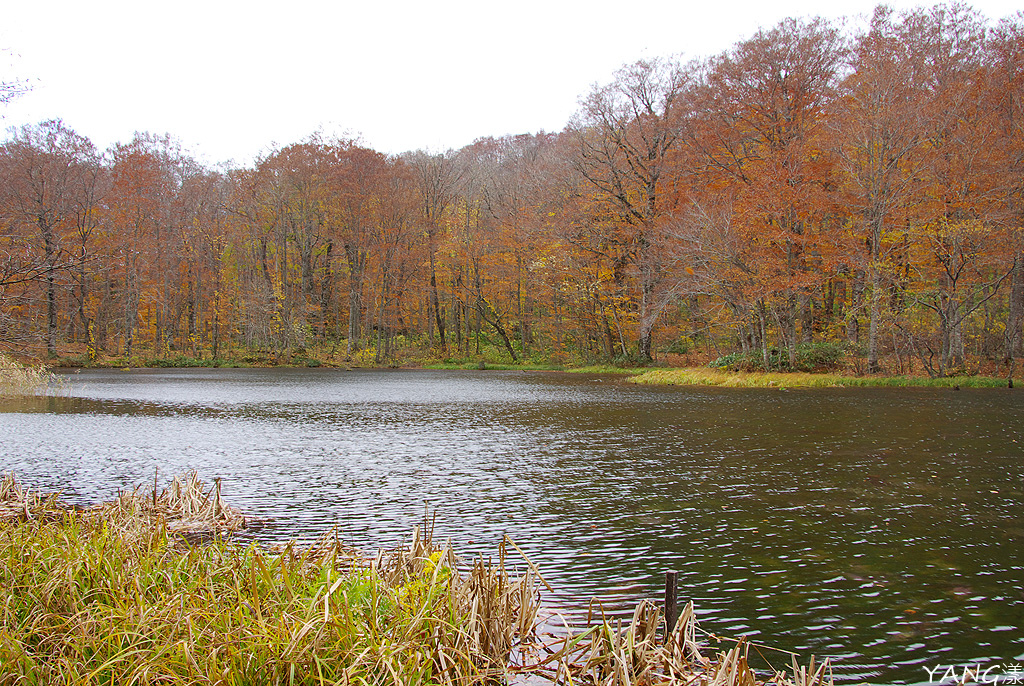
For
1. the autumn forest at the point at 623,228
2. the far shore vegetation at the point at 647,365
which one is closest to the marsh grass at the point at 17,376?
the far shore vegetation at the point at 647,365

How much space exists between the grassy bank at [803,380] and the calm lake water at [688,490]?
4308 mm

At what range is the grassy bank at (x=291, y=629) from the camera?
11.1 feet

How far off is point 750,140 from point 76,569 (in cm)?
3390

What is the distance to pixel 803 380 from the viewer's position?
26.9m

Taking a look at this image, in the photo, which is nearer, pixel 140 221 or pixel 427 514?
pixel 427 514

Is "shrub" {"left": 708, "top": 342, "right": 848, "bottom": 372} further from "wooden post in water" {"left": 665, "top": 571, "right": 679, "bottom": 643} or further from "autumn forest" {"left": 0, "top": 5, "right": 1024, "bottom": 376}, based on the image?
"wooden post in water" {"left": 665, "top": 571, "right": 679, "bottom": 643}

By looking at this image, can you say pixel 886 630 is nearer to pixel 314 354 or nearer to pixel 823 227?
pixel 823 227

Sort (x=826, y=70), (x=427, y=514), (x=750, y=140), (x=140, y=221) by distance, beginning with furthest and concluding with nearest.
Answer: (x=140, y=221) → (x=750, y=140) → (x=826, y=70) → (x=427, y=514)

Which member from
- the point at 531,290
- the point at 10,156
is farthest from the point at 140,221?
the point at 531,290

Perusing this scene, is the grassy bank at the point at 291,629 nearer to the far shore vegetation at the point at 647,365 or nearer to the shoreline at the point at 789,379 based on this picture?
the far shore vegetation at the point at 647,365

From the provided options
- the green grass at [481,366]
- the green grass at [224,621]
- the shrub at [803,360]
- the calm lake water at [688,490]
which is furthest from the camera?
the green grass at [481,366]

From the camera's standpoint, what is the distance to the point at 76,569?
4520 mm

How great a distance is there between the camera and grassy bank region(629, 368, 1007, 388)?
25156mm

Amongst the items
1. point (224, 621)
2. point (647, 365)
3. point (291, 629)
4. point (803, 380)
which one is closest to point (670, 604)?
point (291, 629)
